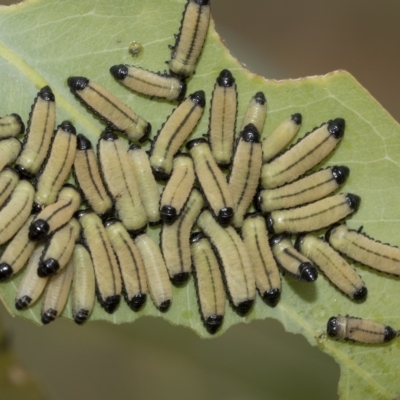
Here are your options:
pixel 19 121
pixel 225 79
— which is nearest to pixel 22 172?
pixel 19 121

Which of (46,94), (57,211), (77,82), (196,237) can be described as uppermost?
(77,82)

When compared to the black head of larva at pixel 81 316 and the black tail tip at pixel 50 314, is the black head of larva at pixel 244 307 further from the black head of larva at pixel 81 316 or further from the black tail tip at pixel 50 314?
the black tail tip at pixel 50 314

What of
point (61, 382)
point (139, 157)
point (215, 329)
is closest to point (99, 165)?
point (139, 157)

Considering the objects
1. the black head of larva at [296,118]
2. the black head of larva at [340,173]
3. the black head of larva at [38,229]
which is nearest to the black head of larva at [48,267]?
the black head of larva at [38,229]

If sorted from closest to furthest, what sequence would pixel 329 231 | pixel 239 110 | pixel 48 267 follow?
pixel 48 267, pixel 239 110, pixel 329 231

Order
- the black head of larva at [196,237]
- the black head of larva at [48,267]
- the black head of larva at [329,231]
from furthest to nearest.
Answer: the black head of larva at [329,231], the black head of larva at [196,237], the black head of larva at [48,267]

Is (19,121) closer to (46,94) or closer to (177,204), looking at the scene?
(46,94)

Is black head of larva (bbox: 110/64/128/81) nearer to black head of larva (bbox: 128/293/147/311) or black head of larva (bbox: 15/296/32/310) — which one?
black head of larva (bbox: 128/293/147/311)

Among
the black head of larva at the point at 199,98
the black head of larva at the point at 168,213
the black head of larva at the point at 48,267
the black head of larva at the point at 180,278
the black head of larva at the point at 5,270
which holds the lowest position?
the black head of larva at the point at 5,270
